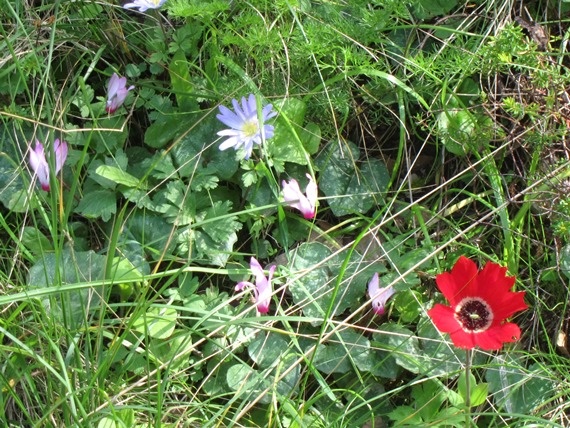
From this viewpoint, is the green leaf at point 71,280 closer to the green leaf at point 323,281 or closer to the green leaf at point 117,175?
the green leaf at point 117,175

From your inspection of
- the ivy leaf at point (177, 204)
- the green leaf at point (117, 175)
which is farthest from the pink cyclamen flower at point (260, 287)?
the green leaf at point (117, 175)

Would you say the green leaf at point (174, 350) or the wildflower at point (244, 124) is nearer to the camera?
the green leaf at point (174, 350)

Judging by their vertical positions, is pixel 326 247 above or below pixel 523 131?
below

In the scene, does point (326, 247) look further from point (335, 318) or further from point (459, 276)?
point (459, 276)

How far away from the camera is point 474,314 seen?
134cm

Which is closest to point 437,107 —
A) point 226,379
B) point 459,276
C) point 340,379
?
point 459,276

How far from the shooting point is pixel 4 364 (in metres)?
1.38

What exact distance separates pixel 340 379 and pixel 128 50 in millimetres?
831

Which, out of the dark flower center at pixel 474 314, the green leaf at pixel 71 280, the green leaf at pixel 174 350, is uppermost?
the green leaf at pixel 71 280

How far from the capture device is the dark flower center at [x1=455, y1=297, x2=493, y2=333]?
1323 millimetres

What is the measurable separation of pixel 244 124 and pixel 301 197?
18 centimetres

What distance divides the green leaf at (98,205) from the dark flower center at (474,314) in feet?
2.27

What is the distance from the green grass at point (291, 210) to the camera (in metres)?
1.44

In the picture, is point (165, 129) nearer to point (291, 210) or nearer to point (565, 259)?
point (291, 210)
